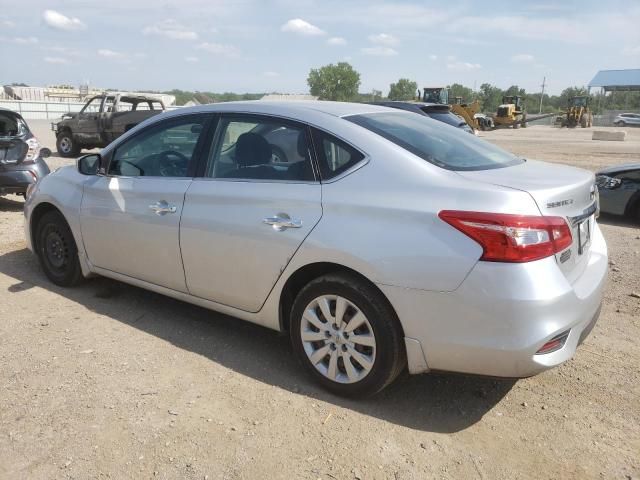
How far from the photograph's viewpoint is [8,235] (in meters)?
6.75

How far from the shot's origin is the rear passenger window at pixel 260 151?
10.9 feet

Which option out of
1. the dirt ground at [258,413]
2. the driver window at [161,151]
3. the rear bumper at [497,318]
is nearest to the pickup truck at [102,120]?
the driver window at [161,151]

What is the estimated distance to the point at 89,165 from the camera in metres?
4.51

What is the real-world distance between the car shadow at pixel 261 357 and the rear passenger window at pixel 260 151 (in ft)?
3.91

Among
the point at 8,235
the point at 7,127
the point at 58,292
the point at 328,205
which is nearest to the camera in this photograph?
the point at 328,205

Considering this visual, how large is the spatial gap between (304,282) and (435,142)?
45.4 inches

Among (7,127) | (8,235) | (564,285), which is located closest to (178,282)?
(564,285)

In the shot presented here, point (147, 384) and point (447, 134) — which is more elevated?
point (447, 134)

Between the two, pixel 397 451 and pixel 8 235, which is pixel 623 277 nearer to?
pixel 397 451

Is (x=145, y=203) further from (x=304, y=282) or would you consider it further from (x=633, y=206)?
(x=633, y=206)

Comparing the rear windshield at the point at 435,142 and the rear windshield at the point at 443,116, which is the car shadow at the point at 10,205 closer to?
the rear windshield at the point at 435,142

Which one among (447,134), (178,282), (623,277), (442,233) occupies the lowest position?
(623,277)

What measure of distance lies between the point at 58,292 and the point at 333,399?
2872 mm

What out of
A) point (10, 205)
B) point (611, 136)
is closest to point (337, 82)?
point (611, 136)
